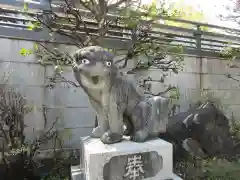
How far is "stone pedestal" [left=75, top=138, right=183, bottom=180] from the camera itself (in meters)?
2.10

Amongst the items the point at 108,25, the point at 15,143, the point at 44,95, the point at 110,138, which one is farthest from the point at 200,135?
the point at 15,143

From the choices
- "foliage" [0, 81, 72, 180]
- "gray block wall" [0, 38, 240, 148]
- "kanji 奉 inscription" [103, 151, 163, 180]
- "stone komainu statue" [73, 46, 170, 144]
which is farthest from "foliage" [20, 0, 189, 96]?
"kanji 奉 inscription" [103, 151, 163, 180]

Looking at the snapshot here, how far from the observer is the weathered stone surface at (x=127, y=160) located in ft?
6.90

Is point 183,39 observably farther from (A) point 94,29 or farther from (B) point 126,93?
(B) point 126,93

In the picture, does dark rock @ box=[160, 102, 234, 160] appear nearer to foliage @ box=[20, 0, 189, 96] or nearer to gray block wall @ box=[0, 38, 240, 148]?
gray block wall @ box=[0, 38, 240, 148]

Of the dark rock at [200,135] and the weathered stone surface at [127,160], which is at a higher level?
the weathered stone surface at [127,160]

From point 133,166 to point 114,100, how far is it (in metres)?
0.77

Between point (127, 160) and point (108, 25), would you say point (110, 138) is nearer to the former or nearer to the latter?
point (127, 160)

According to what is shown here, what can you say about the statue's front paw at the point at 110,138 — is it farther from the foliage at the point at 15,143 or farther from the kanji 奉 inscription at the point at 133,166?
the foliage at the point at 15,143

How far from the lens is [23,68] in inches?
151

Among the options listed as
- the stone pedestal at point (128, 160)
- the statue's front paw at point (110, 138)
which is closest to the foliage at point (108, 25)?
the statue's front paw at point (110, 138)

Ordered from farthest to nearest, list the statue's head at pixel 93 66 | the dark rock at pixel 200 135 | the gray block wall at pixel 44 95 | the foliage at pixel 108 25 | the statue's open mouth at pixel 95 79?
the dark rock at pixel 200 135, the gray block wall at pixel 44 95, the foliage at pixel 108 25, the statue's open mouth at pixel 95 79, the statue's head at pixel 93 66

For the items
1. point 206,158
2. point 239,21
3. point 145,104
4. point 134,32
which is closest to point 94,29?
point 134,32

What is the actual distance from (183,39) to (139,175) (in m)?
4.63
